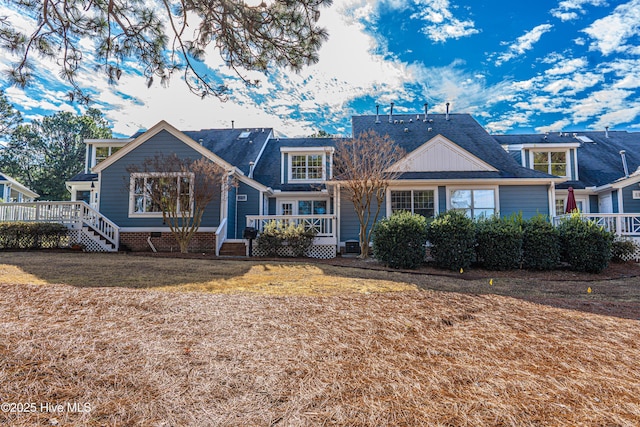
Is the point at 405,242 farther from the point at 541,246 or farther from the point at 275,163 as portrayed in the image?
the point at 275,163

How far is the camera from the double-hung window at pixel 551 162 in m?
14.9

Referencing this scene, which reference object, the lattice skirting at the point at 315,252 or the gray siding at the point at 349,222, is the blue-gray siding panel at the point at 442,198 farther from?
the lattice skirting at the point at 315,252

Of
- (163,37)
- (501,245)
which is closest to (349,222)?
(501,245)

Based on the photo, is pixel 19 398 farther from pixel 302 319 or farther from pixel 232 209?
pixel 232 209

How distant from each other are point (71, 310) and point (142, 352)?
1.57 m

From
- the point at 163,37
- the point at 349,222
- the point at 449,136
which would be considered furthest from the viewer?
the point at 449,136

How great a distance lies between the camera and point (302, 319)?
3.31 meters

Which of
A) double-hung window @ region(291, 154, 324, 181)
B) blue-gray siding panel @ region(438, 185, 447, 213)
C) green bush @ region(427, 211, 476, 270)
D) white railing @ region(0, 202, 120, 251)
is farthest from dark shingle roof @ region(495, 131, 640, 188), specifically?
white railing @ region(0, 202, 120, 251)

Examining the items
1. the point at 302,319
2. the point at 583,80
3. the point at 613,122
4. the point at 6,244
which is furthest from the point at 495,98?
the point at 6,244

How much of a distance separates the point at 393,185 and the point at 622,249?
6.85 metres

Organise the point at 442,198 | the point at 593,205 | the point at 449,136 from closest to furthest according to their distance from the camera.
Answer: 1. the point at 442,198
2. the point at 593,205
3. the point at 449,136

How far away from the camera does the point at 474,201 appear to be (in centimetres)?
1218

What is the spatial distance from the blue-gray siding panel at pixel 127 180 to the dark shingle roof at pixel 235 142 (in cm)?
323

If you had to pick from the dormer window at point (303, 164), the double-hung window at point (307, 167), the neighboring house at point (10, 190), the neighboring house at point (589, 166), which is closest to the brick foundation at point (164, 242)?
the dormer window at point (303, 164)
